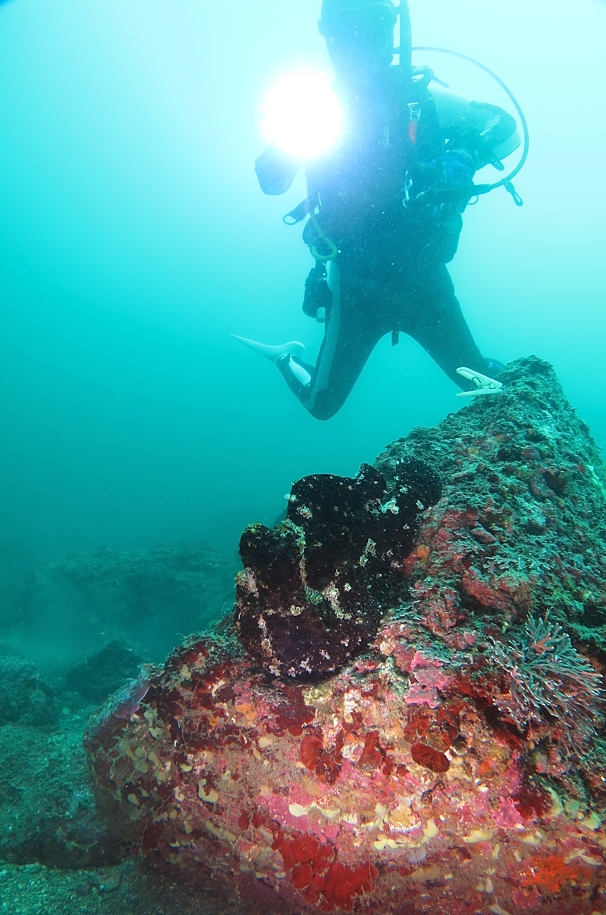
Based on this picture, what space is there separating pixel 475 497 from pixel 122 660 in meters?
7.49

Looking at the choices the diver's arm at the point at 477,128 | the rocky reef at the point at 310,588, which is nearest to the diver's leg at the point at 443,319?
the diver's arm at the point at 477,128

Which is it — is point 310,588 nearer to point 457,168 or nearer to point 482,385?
point 482,385

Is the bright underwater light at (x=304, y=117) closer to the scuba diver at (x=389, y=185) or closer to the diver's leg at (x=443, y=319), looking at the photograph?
the scuba diver at (x=389, y=185)

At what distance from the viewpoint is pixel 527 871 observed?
148cm

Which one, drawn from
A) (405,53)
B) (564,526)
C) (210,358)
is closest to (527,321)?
(210,358)

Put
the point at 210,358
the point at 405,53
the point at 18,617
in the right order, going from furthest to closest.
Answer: the point at 210,358
the point at 18,617
the point at 405,53

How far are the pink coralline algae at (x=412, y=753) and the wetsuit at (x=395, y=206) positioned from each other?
488 centimetres

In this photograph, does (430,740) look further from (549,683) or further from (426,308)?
(426,308)

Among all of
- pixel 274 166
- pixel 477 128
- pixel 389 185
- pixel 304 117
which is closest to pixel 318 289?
pixel 389 185

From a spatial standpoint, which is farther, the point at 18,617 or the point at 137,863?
the point at 18,617

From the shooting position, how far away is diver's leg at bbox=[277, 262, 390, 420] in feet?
22.2

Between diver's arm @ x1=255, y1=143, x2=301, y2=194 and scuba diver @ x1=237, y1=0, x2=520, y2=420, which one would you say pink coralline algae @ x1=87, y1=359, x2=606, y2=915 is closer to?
scuba diver @ x1=237, y1=0, x2=520, y2=420

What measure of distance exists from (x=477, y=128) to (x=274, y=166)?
3.26 m

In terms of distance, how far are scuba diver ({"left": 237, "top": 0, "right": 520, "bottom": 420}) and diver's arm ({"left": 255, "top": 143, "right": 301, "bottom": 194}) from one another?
18 millimetres
